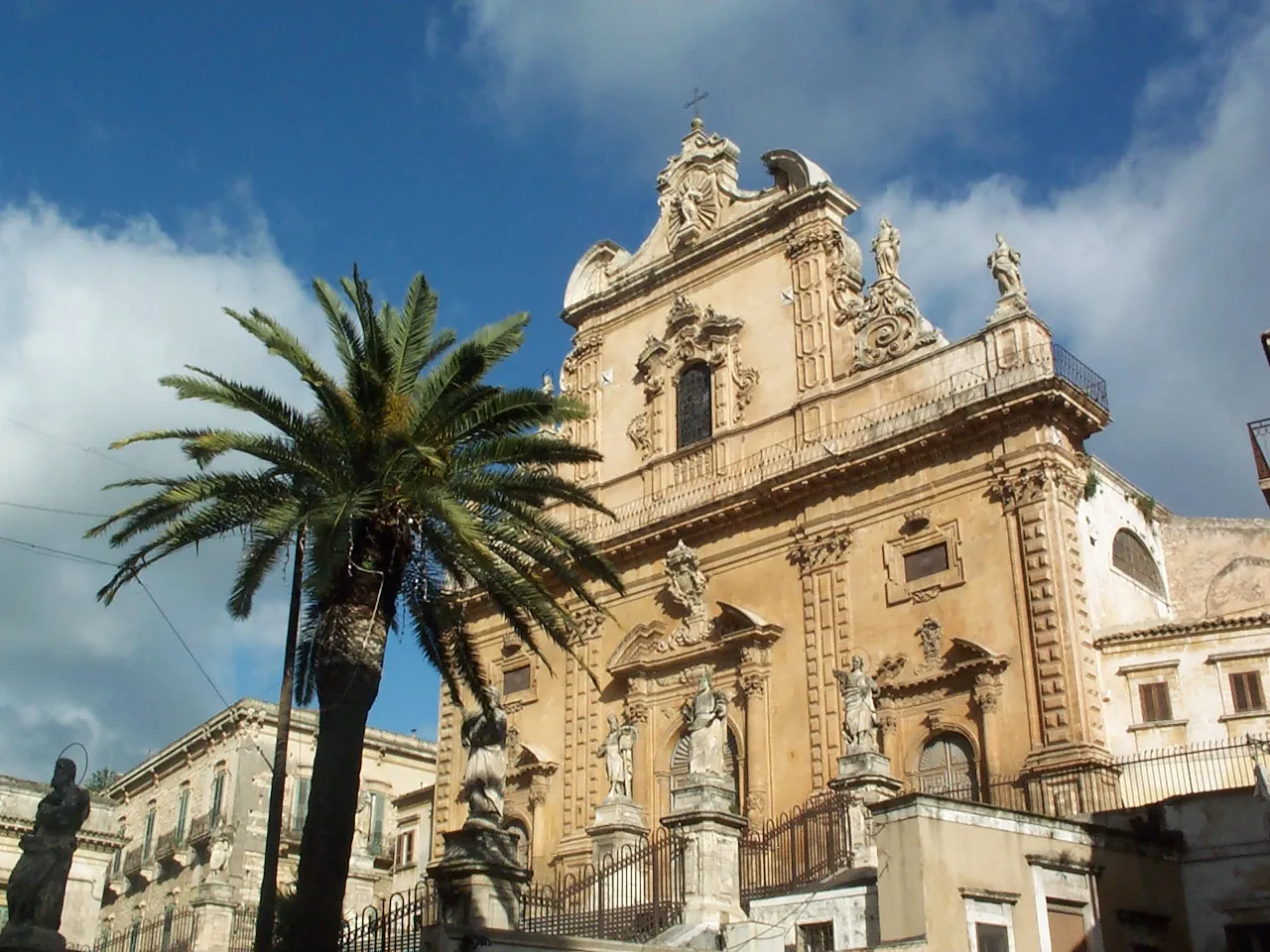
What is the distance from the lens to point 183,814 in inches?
1618

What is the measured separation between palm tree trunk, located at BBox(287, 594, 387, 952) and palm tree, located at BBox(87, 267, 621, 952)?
0.06 ft

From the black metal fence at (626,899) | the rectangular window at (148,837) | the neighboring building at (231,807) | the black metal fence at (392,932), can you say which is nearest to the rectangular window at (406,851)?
the neighboring building at (231,807)

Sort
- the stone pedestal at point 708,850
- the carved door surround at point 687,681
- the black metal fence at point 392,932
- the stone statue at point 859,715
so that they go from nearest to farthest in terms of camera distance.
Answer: the black metal fence at point 392,932, the stone pedestal at point 708,850, the stone statue at point 859,715, the carved door surround at point 687,681

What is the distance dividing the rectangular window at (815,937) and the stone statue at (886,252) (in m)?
13.4

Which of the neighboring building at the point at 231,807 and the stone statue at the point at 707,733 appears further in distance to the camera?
the neighboring building at the point at 231,807

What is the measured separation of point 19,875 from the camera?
51.2ft

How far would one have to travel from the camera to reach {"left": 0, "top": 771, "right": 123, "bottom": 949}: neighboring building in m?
27.3

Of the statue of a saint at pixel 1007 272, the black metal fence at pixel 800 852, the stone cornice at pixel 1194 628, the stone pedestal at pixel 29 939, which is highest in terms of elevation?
the statue of a saint at pixel 1007 272

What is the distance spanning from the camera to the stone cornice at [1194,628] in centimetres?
1978

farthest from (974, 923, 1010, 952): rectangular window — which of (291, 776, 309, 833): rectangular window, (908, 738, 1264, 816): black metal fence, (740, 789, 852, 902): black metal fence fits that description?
(291, 776, 309, 833): rectangular window

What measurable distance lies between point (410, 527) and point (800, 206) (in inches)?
584

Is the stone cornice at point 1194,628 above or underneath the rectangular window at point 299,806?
underneath

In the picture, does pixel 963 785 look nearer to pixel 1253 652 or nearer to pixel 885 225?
pixel 1253 652

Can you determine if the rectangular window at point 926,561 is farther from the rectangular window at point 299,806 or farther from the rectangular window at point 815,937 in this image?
the rectangular window at point 299,806
